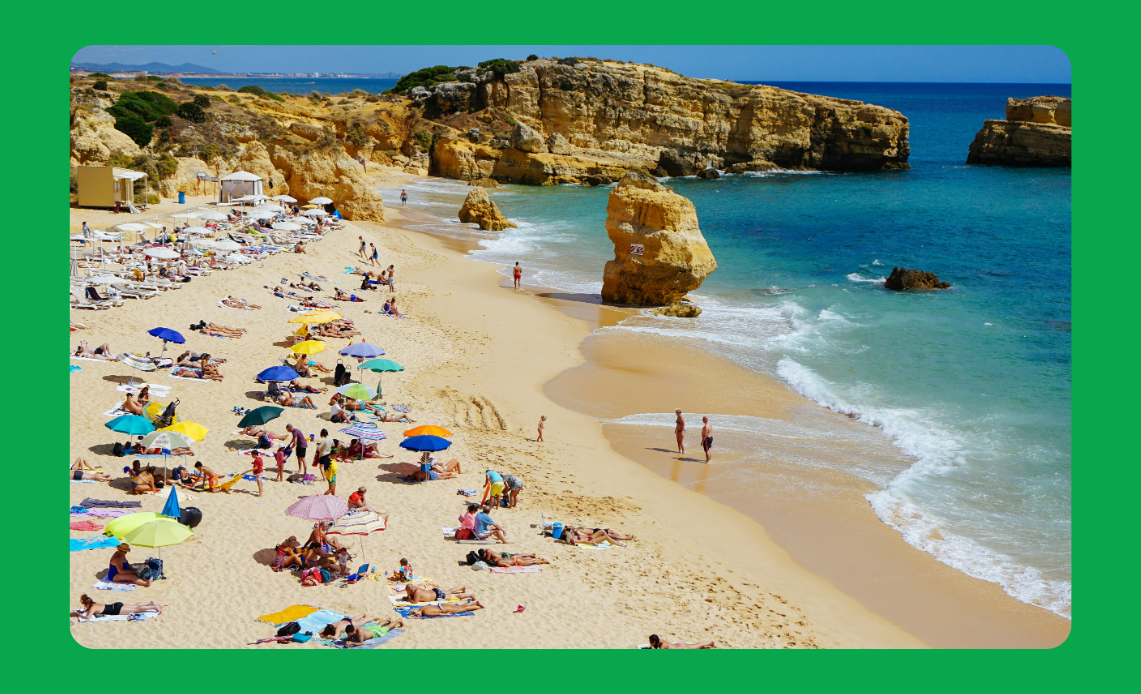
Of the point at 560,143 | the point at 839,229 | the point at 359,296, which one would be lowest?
the point at 359,296

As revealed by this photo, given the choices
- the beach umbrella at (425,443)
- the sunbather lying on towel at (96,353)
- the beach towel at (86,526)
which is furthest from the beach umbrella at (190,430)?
the sunbather lying on towel at (96,353)

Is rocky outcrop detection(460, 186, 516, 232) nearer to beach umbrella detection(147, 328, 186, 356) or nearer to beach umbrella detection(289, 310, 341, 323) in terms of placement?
beach umbrella detection(289, 310, 341, 323)

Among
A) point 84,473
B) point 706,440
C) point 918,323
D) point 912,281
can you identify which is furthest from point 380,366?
point 912,281

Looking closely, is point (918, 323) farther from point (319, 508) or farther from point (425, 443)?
point (319, 508)

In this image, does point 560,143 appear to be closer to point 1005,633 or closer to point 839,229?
point 839,229

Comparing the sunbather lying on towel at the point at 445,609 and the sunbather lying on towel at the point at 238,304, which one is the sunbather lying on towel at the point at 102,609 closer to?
the sunbather lying on towel at the point at 445,609

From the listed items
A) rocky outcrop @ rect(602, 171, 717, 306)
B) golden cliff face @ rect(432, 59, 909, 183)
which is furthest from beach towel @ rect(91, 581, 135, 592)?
golden cliff face @ rect(432, 59, 909, 183)

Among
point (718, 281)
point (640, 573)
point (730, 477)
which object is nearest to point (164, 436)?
point (640, 573)
